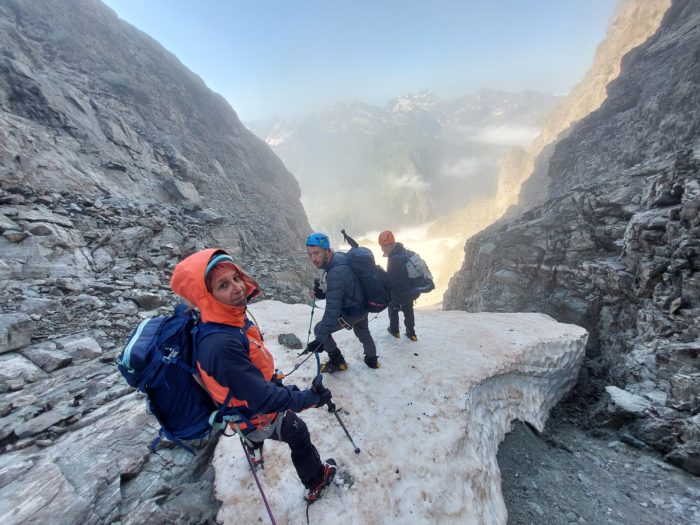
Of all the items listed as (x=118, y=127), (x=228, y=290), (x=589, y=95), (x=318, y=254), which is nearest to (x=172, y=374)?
(x=228, y=290)

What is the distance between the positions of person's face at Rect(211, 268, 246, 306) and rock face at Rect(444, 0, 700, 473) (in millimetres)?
9205

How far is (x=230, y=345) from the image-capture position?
2.89 m

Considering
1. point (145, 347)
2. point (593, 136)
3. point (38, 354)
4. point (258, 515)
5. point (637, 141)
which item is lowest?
point (258, 515)

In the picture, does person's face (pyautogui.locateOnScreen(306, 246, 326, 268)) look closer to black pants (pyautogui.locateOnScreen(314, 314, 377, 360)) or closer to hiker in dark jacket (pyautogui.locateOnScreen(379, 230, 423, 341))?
black pants (pyautogui.locateOnScreen(314, 314, 377, 360))

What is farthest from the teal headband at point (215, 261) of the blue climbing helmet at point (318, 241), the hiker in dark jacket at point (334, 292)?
the blue climbing helmet at point (318, 241)

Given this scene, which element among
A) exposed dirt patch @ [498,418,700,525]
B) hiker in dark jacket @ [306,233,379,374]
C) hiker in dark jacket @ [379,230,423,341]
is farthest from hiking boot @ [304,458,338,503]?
hiker in dark jacket @ [379,230,423,341]

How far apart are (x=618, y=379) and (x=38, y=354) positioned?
15.5 metres

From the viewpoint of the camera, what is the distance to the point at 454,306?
37500 mm

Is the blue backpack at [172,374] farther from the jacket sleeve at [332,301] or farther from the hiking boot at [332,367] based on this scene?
the hiking boot at [332,367]

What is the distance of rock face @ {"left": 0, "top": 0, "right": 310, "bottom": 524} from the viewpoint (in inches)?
164

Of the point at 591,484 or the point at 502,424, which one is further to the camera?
the point at 502,424

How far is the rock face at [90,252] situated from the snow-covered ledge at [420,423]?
97 cm

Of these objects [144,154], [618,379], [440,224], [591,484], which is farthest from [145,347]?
[440,224]

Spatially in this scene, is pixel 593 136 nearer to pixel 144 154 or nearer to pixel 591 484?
pixel 591 484
